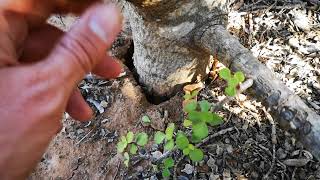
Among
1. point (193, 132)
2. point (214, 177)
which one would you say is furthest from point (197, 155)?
point (214, 177)

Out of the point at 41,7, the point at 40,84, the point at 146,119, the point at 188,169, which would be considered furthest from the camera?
the point at 146,119

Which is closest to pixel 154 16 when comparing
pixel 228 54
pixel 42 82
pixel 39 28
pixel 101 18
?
pixel 228 54

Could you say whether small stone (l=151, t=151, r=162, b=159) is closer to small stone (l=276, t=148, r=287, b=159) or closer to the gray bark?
the gray bark

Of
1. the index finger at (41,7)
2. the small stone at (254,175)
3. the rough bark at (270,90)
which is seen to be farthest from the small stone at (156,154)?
the index finger at (41,7)

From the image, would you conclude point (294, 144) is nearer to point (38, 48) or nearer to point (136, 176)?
point (136, 176)

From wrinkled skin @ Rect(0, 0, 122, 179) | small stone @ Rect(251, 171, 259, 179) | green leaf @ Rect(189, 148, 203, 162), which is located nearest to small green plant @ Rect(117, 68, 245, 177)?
green leaf @ Rect(189, 148, 203, 162)

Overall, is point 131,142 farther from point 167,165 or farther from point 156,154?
point 167,165
